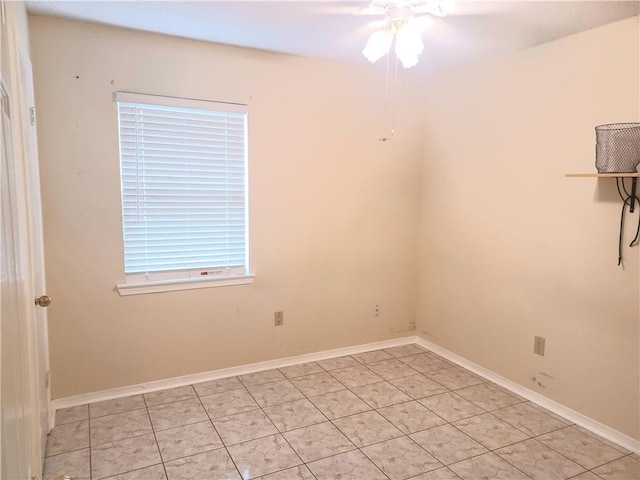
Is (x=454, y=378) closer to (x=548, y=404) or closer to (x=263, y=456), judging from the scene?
(x=548, y=404)

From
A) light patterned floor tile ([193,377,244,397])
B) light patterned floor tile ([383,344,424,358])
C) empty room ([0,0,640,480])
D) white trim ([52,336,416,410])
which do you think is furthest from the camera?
light patterned floor tile ([383,344,424,358])

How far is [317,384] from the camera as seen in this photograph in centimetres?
318

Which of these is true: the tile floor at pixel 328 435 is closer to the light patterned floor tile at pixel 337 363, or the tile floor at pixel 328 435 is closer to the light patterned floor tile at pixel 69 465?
the light patterned floor tile at pixel 69 465

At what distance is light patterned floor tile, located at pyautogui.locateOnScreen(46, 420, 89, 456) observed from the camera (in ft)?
7.69

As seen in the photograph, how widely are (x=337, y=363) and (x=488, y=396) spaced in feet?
3.83

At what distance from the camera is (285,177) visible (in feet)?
10.9

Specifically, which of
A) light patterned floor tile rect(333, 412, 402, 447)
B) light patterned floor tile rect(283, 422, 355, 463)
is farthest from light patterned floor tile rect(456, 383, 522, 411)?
light patterned floor tile rect(283, 422, 355, 463)

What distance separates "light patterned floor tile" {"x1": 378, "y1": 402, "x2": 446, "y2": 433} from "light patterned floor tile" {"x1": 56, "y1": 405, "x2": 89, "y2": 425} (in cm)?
186

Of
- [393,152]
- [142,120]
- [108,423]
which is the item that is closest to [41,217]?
[142,120]

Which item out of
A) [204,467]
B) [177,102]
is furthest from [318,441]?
[177,102]

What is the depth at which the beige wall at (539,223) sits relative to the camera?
2.48 metres

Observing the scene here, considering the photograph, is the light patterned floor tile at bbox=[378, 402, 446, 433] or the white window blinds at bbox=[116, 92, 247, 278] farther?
the white window blinds at bbox=[116, 92, 247, 278]

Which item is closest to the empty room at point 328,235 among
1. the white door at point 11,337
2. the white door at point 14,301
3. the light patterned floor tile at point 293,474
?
the light patterned floor tile at point 293,474

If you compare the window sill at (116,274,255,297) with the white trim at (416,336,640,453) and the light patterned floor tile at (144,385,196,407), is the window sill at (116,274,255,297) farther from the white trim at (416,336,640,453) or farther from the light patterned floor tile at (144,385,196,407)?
the white trim at (416,336,640,453)
